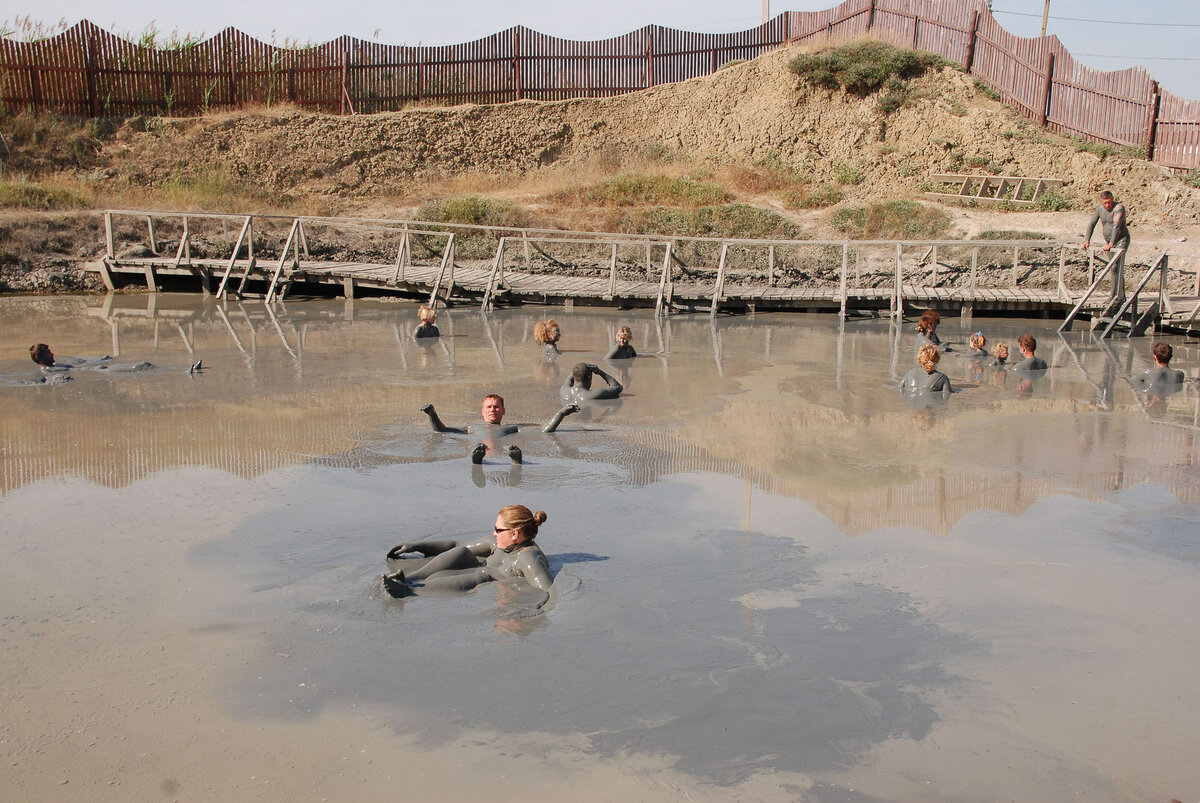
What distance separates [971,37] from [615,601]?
1096 inches

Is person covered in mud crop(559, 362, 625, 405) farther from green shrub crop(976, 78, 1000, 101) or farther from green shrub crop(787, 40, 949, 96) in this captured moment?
green shrub crop(976, 78, 1000, 101)

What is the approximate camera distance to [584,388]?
12.3m

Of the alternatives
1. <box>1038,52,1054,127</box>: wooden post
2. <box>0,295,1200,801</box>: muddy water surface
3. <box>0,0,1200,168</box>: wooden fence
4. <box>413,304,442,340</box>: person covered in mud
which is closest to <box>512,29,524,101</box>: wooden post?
<box>0,0,1200,168</box>: wooden fence

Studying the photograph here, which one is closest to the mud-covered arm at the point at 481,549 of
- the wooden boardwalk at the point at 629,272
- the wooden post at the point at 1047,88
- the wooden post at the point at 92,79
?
the wooden boardwalk at the point at 629,272

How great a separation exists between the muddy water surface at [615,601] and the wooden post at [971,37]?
19717 mm

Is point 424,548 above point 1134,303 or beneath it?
beneath

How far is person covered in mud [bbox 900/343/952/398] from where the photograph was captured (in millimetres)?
12750

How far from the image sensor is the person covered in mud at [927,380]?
12750 mm

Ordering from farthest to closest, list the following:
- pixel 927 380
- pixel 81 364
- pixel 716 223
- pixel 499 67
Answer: pixel 499 67 < pixel 716 223 < pixel 81 364 < pixel 927 380

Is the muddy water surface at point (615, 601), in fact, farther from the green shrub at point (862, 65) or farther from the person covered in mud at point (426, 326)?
the green shrub at point (862, 65)

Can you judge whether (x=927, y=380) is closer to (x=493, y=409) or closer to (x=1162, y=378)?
(x=1162, y=378)

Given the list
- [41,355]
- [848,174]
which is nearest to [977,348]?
→ [41,355]

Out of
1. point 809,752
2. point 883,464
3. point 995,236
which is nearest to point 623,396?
point 883,464

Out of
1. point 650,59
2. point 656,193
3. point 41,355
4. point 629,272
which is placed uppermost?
point 650,59
